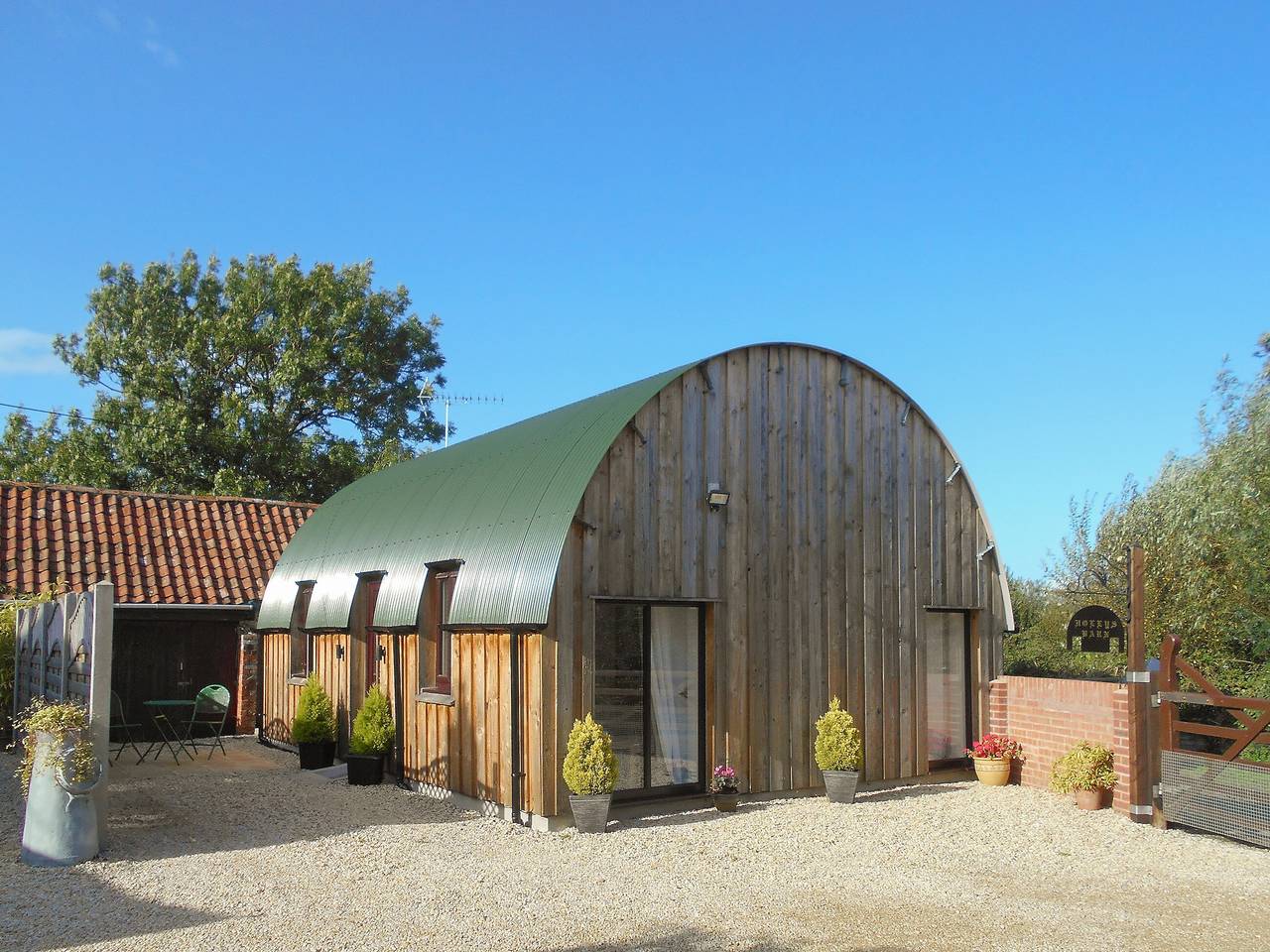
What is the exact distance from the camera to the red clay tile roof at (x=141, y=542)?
17578mm

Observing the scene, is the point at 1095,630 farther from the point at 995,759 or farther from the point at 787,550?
the point at 787,550

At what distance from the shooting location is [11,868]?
8594 millimetres

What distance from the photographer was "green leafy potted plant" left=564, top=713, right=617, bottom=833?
9.91 meters

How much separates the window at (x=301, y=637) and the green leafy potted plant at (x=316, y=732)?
1767 mm

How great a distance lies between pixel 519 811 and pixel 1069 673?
1305cm

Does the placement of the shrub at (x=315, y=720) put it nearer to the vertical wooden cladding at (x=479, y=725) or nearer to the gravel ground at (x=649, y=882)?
the vertical wooden cladding at (x=479, y=725)

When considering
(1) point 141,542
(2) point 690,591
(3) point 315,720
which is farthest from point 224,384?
(2) point 690,591

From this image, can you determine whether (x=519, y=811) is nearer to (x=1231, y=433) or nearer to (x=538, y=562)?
(x=538, y=562)

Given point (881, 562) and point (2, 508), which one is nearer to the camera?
point (881, 562)

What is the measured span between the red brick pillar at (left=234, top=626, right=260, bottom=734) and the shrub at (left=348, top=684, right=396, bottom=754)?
614 centimetres

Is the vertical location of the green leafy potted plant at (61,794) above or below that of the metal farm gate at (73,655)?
below

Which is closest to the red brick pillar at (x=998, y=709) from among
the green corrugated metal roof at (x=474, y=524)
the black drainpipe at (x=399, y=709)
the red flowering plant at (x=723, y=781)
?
the red flowering plant at (x=723, y=781)

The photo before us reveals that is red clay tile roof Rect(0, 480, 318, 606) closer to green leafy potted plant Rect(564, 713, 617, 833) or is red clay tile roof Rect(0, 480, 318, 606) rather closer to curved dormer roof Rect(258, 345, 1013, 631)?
curved dormer roof Rect(258, 345, 1013, 631)

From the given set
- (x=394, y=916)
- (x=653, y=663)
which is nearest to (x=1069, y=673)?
(x=653, y=663)
